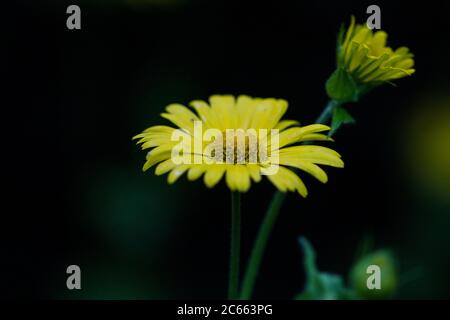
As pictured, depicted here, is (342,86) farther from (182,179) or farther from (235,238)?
(182,179)

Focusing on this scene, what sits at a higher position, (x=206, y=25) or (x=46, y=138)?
(x=206, y=25)

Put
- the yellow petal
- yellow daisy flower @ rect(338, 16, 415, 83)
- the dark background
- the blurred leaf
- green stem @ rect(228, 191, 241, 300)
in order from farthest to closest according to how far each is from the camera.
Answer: the dark background
the blurred leaf
yellow daisy flower @ rect(338, 16, 415, 83)
green stem @ rect(228, 191, 241, 300)
the yellow petal

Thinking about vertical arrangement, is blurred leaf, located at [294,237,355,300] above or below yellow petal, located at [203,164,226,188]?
below

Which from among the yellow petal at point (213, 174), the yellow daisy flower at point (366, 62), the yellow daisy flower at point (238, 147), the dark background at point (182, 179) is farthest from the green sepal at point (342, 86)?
the dark background at point (182, 179)

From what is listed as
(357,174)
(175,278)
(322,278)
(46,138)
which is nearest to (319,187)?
(357,174)

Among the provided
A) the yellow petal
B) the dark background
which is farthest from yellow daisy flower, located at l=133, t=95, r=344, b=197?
the dark background

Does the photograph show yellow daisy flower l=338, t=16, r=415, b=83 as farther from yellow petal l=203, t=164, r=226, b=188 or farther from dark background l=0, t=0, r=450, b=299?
dark background l=0, t=0, r=450, b=299

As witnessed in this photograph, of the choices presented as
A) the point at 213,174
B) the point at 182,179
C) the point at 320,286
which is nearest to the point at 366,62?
the point at 213,174
